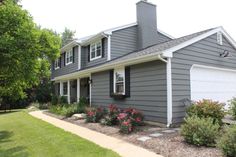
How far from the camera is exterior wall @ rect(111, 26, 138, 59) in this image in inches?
627

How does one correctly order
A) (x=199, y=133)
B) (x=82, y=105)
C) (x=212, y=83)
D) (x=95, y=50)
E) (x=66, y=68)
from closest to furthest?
(x=199, y=133), (x=212, y=83), (x=82, y=105), (x=95, y=50), (x=66, y=68)

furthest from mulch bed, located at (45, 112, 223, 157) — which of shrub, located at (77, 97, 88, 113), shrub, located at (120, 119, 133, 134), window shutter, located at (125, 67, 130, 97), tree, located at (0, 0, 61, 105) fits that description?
shrub, located at (77, 97, 88, 113)

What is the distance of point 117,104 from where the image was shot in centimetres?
1223

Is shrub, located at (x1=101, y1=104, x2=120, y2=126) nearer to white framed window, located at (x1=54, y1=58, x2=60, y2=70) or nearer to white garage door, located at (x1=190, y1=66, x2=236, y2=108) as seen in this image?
white garage door, located at (x1=190, y1=66, x2=236, y2=108)

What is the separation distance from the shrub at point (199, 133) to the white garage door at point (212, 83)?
342 cm

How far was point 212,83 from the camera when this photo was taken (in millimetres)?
11000

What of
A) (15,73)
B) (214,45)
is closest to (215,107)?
(214,45)

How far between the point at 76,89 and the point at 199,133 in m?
15.1

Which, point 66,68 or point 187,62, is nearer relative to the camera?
point 187,62

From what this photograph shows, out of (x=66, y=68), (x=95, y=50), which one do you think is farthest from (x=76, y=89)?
(x=95, y=50)

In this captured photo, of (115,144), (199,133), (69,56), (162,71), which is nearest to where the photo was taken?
(199,133)

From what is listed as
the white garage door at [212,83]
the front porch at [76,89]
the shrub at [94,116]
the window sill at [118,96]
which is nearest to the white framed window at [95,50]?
the front porch at [76,89]

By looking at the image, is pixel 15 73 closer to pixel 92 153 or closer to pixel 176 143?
pixel 92 153

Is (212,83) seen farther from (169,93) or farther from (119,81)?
(119,81)
